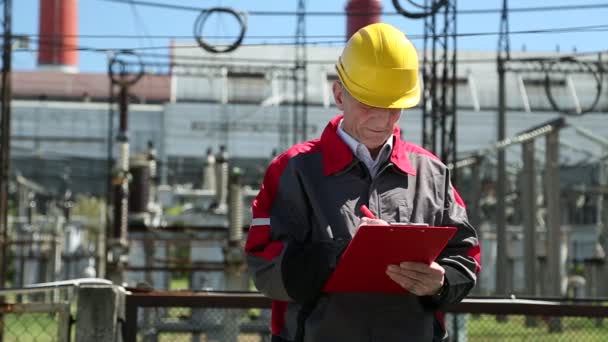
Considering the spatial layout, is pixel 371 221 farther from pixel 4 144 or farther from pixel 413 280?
pixel 4 144

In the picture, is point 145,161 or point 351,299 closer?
point 351,299

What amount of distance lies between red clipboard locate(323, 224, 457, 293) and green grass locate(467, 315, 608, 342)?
10.6 ft

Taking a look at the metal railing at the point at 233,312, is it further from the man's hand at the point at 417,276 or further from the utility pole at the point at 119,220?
the utility pole at the point at 119,220

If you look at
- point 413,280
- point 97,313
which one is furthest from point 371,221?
point 97,313

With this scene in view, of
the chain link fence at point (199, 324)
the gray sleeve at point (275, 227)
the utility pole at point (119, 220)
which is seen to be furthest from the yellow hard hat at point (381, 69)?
the utility pole at point (119, 220)

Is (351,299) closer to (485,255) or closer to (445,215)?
(445,215)

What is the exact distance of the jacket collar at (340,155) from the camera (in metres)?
2.63

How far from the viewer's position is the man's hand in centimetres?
244

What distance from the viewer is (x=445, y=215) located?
2.66 m

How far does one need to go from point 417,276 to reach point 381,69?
0.51m

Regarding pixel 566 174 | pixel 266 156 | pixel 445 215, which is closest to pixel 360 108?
pixel 445 215

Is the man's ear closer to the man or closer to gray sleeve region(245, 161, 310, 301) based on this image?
the man

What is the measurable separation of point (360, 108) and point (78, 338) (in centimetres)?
266

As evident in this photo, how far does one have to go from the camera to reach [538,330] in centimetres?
738
